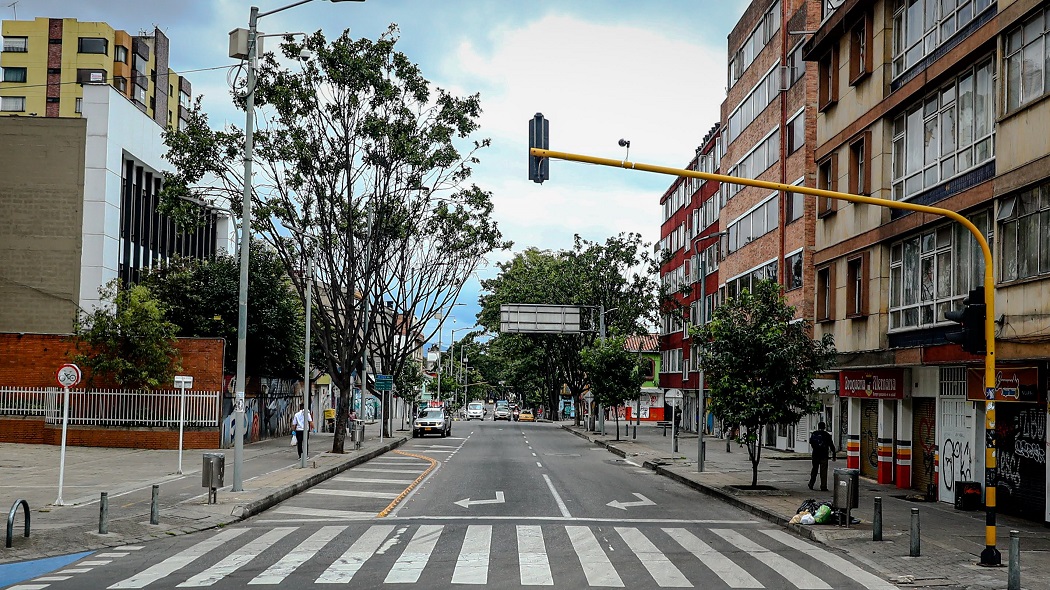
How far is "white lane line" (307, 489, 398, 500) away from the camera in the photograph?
891 inches

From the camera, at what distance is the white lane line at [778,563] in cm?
1212

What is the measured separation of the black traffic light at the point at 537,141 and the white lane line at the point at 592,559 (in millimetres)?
5238

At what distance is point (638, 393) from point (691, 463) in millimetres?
16737

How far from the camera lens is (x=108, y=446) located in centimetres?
3566

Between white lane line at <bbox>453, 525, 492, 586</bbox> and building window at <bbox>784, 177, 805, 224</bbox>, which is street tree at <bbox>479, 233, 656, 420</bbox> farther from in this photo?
white lane line at <bbox>453, 525, 492, 586</bbox>

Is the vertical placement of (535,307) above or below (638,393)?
above

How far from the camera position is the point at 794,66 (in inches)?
1578

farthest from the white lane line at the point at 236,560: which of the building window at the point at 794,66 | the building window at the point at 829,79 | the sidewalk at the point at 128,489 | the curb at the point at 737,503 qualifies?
A: the building window at the point at 794,66

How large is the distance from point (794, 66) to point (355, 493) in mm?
26519

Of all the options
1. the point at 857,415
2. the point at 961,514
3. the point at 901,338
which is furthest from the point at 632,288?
the point at 961,514

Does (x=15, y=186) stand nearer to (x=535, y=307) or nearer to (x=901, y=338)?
(x=535, y=307)

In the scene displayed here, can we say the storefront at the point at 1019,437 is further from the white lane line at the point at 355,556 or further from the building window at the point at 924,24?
the white lane line at the point at 355,556

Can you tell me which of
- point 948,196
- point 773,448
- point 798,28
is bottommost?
point 773,448

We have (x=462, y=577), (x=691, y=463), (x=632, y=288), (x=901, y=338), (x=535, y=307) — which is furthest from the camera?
(x=632, y=288)
